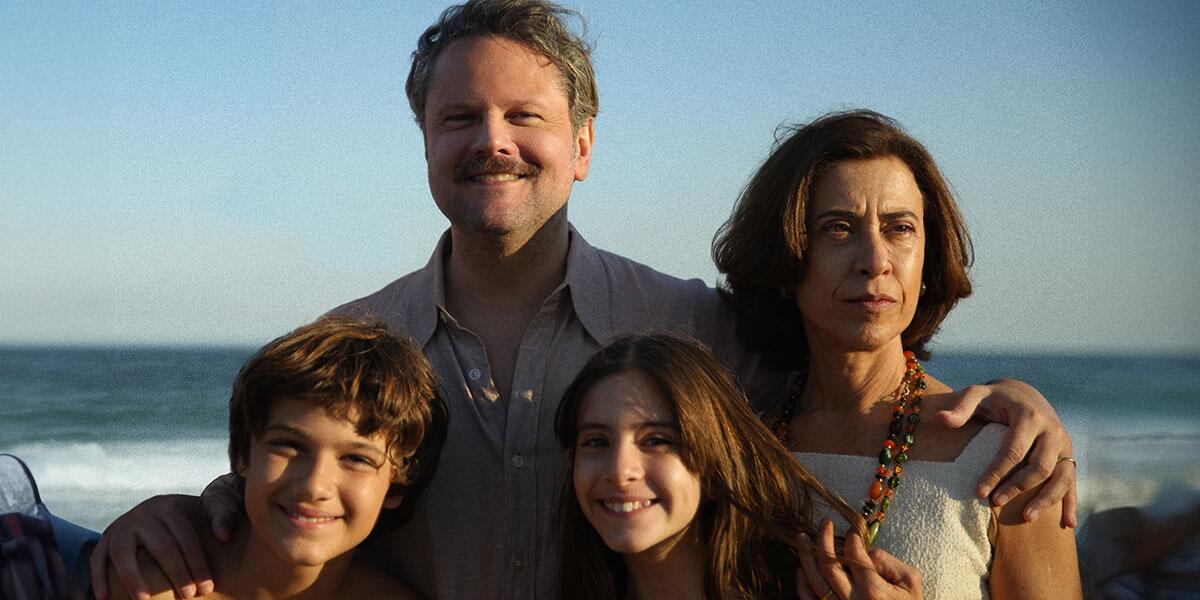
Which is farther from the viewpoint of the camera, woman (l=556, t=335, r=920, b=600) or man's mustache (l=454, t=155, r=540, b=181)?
man's mustache (l=454, t=155, r=540, b=181)

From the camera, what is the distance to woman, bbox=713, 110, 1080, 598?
2.96 m

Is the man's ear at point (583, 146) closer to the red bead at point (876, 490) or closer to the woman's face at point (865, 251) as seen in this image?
the woman's face at point (865, 251)

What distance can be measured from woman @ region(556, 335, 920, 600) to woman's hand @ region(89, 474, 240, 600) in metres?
0.95

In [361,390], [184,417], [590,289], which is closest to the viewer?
[361,390]

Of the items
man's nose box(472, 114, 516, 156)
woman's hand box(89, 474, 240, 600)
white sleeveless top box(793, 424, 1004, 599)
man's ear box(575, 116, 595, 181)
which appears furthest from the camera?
man's ear box(575, 116, 595, 181)

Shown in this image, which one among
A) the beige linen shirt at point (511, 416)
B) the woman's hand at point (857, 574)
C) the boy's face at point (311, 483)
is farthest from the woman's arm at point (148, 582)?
the woman's hand at point (857, 574)

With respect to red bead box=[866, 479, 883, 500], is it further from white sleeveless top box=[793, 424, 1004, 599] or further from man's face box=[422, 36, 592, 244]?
man's face box=[422, 36, 592, 244]

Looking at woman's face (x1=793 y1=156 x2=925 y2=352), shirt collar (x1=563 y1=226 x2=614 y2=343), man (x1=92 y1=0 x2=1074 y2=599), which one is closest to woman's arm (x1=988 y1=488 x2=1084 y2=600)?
woman's face (x1=793 y1=156 x2=925 y2=352)

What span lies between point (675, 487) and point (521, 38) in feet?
4.87

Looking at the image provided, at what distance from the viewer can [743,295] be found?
11.7 ft

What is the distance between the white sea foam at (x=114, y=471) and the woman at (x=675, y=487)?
48.5 ft

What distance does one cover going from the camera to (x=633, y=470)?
2.98 m

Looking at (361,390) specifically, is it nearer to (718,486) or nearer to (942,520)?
(718,486)

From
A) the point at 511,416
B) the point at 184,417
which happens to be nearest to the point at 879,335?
the point at 511,416
